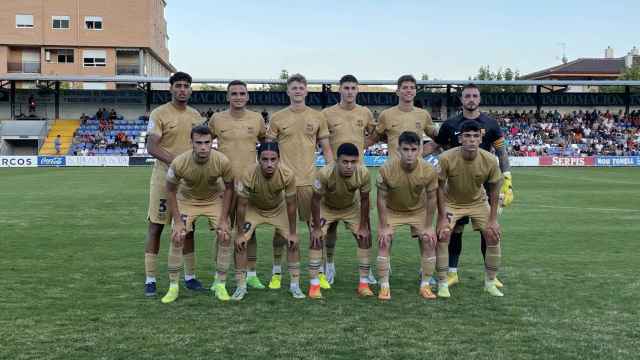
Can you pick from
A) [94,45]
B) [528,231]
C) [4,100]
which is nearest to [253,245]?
[528,231]

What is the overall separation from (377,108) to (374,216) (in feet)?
117

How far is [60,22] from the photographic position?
57.6 meters

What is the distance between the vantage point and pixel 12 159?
126 ft

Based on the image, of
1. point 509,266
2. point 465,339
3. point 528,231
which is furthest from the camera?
point 528,231

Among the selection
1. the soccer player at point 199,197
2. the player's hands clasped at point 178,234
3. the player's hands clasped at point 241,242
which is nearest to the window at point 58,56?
the soccer player at point 199,197

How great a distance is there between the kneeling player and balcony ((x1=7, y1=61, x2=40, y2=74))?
58447 millimetres

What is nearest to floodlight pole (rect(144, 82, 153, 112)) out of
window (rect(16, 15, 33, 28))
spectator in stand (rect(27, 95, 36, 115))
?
spectator in stand (rect(27, 95, 36, 115))

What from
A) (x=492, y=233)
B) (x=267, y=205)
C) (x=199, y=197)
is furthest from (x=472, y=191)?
(x=199, y=197)

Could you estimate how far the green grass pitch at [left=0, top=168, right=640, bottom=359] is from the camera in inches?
193

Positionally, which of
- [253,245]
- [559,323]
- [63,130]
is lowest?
[559,323]

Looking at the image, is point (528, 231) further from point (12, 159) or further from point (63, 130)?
point (63, 130)

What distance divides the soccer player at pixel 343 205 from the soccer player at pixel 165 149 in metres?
1.37

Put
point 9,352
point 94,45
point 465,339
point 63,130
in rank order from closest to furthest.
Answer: point 9,352 → point 465,339 → point 63,130 → point 94,45

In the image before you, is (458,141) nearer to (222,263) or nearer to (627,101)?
(222,263)
